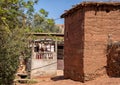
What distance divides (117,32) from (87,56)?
7.89 ft

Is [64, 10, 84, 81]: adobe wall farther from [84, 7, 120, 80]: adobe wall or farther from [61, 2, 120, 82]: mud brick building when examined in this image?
[84, 7, 120, 80]: adobe wall

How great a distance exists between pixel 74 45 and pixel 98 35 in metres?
2.52

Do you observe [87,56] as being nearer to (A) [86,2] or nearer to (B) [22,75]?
(A) [86,2]

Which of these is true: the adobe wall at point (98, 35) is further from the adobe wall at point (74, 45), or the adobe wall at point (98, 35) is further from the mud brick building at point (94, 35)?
the adobe wall at point (74, 45)

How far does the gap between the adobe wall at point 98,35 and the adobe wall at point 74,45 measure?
440 millimetres

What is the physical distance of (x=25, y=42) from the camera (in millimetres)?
18594

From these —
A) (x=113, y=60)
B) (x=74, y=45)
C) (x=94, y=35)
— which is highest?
(x=94, y=35)

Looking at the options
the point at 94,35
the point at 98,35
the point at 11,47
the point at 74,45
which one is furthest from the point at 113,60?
the point at 11,47

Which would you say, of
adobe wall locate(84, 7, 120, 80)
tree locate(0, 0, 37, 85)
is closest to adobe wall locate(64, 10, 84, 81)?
adobe wall locate(84, 7, 120, 80)

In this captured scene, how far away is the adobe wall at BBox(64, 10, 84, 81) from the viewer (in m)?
18.8

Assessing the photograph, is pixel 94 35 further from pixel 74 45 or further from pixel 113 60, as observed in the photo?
pixel 74 45

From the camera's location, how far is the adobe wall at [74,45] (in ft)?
61.5

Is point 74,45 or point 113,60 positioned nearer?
point 113,60

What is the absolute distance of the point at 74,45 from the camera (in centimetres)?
2045
